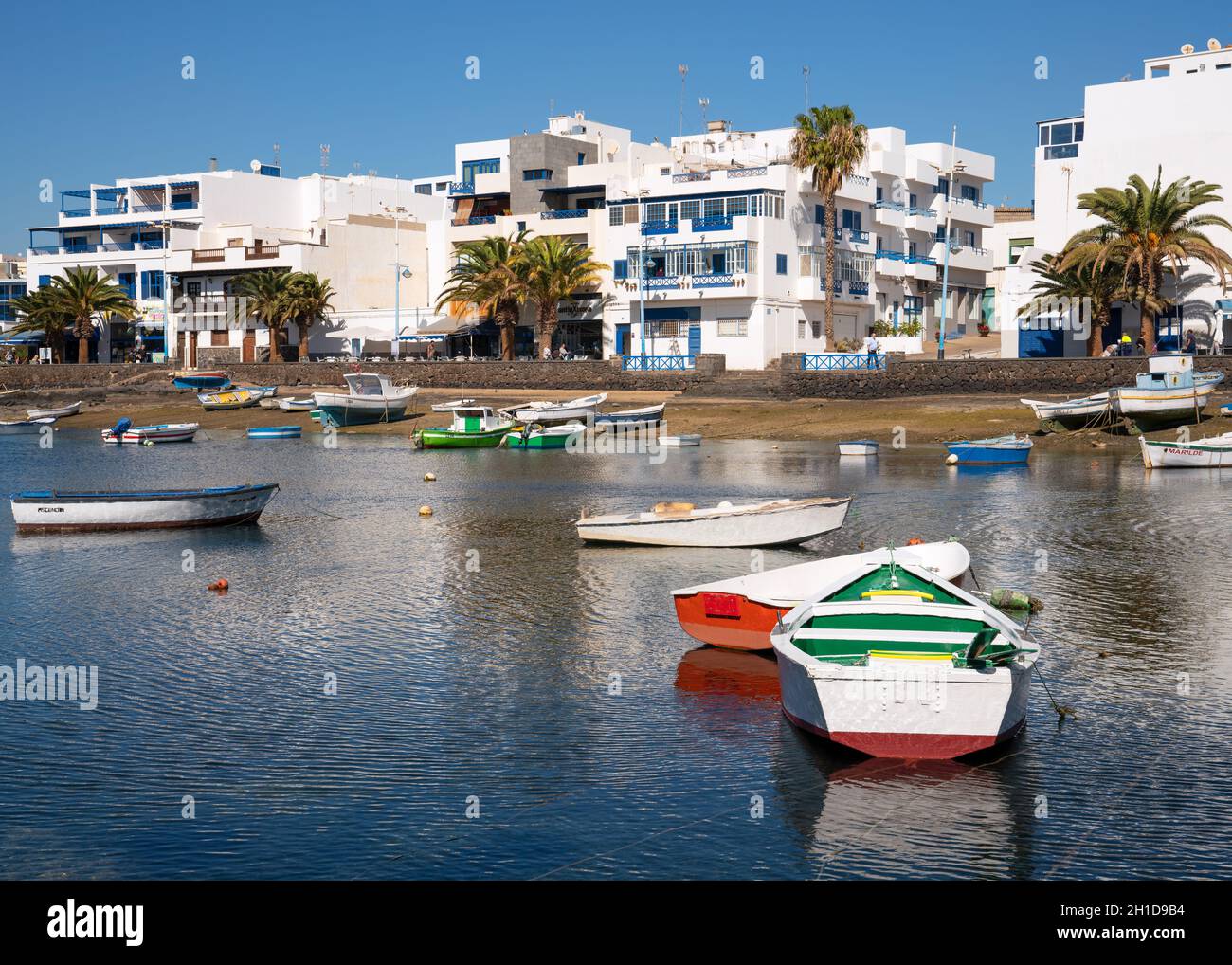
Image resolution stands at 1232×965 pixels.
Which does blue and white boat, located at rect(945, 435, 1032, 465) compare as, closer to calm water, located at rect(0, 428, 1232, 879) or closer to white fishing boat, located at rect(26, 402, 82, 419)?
calm water, located at rect(0, 428, 1232, 879)

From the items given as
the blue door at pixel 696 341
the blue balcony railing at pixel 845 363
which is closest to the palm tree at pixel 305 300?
the blue door at pixel 696 341

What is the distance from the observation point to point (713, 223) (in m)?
77.1

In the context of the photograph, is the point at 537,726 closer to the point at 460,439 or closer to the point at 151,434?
the point at 460,439

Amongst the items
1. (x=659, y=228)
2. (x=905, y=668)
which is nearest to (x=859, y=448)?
(x=659, y=228)

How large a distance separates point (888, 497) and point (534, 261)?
4707 centimetres

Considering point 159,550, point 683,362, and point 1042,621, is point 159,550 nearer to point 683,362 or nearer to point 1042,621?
point 1042,621

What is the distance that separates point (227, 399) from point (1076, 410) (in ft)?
Result: 160

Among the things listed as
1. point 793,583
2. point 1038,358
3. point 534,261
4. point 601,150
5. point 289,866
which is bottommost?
point 289,866

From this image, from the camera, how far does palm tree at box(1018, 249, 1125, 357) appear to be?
203 ft

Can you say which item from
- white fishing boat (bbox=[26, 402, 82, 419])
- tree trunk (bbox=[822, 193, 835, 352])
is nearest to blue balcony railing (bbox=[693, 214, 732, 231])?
tree trunk (bbox=[822, 193, 835, 352])

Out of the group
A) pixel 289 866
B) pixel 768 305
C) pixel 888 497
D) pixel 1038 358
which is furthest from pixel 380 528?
pixel 768 305

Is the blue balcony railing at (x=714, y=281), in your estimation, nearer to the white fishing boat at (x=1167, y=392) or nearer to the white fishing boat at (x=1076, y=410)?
the white fishing boat at (x=1076, y=410)

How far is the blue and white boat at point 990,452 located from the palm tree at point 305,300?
56.3 m

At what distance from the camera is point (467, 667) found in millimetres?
18641
